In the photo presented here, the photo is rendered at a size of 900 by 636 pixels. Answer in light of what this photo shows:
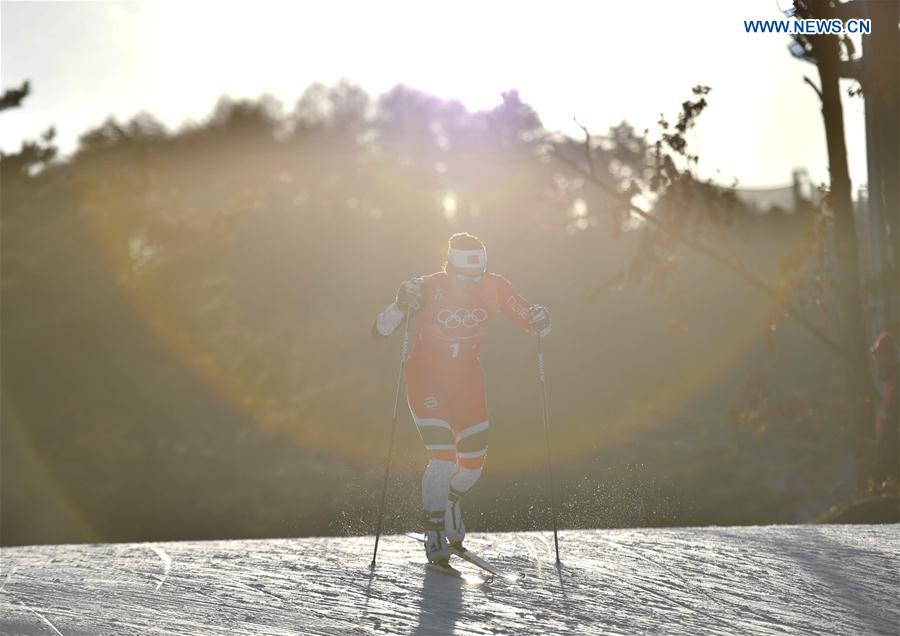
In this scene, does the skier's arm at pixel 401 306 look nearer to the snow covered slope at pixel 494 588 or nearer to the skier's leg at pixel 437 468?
the skier's leg at pixel 437 468

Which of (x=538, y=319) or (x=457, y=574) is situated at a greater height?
(x=538, y=319)

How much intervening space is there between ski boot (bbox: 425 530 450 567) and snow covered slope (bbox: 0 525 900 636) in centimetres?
17

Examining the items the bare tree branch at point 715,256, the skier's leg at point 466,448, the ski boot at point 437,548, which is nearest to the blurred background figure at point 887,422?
the bare tree branch at point 715,256

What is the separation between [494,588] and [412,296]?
7.43 ft

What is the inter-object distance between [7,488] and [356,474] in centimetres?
1030

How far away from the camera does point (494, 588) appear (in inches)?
320

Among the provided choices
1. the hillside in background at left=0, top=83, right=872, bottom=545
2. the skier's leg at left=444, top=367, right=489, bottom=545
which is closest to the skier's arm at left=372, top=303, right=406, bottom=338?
the skier's leg at left=444, top=367, right=489, bottom=545

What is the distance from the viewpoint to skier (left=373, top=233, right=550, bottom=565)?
9.45m

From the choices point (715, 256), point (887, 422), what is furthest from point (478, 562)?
point (887, 422)

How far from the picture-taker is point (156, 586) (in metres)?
8.54

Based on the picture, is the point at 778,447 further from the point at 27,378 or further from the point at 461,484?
the point at 461,484

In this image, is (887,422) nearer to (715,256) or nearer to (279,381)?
(715,256)

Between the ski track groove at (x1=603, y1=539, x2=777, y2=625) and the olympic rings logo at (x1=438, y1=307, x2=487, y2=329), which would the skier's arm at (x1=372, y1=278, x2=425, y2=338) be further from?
the ski track groove at (x1=603, y1=539, x2=777, y2=625)

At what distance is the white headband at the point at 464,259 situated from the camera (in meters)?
9.67
